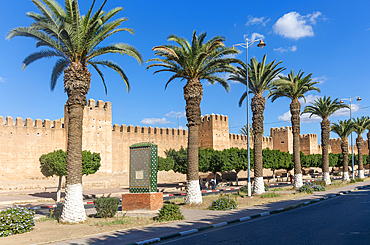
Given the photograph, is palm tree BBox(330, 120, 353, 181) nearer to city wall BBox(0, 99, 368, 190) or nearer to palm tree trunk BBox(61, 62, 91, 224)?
city wall BBox(0, 99, 368, 190)

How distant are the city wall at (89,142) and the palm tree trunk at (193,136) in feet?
76.0

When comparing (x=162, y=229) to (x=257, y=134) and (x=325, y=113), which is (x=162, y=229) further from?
(x=325, y=113)

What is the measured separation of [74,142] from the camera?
11969 mm

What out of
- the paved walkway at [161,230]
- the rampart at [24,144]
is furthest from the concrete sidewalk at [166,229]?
the rampart at [24,144]

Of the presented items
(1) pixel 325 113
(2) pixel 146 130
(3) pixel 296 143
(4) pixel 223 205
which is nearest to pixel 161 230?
(4) pixel 223 205

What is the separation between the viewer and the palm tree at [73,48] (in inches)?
457

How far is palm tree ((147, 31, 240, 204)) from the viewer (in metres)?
16.1

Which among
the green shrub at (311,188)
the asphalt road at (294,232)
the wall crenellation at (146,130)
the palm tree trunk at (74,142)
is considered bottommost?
the green shrub at (311,188)

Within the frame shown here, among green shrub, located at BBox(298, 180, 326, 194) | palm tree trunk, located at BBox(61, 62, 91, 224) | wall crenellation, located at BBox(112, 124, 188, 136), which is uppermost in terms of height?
wall crenellation, located at BBox(112, 124, 188, 136)

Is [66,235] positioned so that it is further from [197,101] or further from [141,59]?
[197,101]

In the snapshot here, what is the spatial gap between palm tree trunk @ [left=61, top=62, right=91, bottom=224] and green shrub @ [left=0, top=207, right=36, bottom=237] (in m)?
1.51

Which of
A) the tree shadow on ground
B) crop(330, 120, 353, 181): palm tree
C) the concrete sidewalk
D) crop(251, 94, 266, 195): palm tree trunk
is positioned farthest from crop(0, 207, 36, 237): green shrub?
crop(330, 120, 353, 181): palm tree

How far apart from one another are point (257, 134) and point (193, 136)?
7.26 m

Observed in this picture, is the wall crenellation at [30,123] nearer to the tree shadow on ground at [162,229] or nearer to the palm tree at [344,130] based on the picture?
the tree shadow on ground at [162,229]
